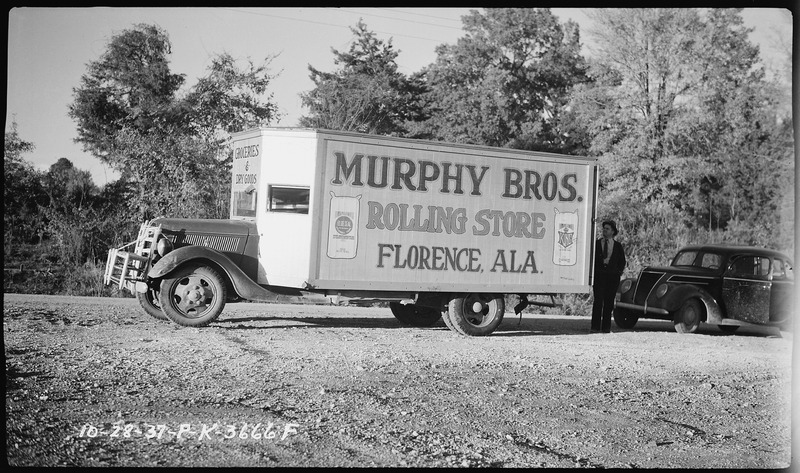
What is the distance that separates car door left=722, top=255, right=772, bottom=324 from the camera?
1355 cm

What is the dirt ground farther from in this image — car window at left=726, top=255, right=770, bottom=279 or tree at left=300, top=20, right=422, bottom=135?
tree at left=300, top=20, right=422, bottom=135

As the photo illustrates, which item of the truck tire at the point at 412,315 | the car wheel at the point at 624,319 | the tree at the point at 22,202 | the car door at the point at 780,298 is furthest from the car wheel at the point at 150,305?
the car door at the point at 780,298

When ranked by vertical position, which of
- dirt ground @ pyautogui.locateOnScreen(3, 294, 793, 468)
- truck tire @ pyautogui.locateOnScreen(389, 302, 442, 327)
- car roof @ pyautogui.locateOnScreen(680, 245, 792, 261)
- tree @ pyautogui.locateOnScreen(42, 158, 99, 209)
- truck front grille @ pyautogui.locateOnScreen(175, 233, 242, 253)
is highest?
tree @ pyautogui.locateOnScreen(42, 158, 99, 209)

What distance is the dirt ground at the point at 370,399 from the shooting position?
5.54m

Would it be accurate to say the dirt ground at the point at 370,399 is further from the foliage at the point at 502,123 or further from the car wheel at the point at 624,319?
the foliage at the point at 502,123

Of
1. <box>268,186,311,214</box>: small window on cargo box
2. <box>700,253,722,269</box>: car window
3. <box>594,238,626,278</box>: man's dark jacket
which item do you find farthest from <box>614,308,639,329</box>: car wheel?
<box>268,186,311,214</box>: small window on cargo box

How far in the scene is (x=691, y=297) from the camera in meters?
13.7

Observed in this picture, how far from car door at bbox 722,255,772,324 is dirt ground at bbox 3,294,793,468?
1934mm

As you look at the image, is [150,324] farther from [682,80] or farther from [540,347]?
[682,80]

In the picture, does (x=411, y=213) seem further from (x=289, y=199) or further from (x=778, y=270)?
(x=778, y=270)

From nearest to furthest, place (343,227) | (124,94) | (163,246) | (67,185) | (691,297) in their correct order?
(163,246)
(343,227)
(691,297)
(67,185)
(124,94)

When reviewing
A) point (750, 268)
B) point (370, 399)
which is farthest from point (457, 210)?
point (750, 268)

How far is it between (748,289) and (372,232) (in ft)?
21.7

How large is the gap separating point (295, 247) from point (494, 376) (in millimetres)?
3652
